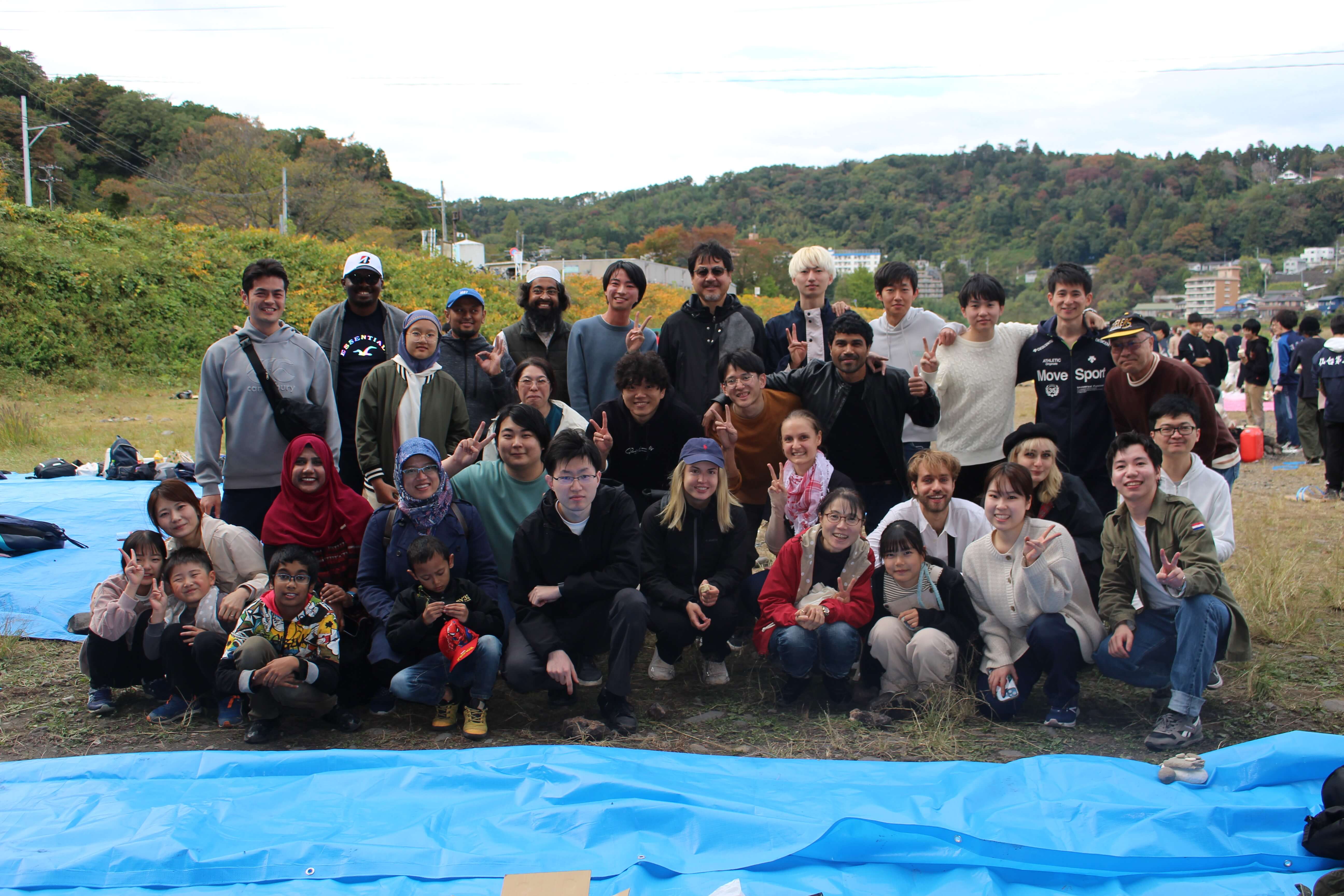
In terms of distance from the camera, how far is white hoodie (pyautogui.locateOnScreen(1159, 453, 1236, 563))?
370 centimetres

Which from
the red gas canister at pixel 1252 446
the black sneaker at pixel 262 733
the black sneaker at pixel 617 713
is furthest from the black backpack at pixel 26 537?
the red gas canister at pixel 1252 446

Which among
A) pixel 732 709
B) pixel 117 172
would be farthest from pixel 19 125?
pixel 732 709

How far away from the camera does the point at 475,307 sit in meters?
4.93

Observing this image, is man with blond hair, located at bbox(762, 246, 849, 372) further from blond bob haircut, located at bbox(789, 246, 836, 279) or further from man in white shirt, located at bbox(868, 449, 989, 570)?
man in white shirt, located at bbox(868, 449, 989, 570)

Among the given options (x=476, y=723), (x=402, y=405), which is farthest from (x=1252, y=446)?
(x=476, y=723)

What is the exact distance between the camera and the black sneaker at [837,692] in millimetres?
3938

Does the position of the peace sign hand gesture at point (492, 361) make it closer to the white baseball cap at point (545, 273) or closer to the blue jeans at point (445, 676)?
the white baseball cap at point (545, 273)

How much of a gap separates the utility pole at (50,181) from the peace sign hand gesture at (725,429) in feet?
123

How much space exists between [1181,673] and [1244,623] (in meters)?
0.35

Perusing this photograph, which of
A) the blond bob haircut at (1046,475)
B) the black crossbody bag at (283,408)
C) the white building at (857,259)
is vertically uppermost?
the white building at (857,259)

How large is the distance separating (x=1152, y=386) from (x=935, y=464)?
127 cm

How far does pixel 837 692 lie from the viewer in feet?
13.0

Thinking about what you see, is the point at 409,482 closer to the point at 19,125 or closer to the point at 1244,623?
the point at 1244,623

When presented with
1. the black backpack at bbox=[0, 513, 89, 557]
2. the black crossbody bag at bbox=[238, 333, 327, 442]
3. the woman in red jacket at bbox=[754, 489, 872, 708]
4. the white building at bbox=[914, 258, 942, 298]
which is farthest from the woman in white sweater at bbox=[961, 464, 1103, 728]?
the white building at bbox=[914, 258, 942, 298]
